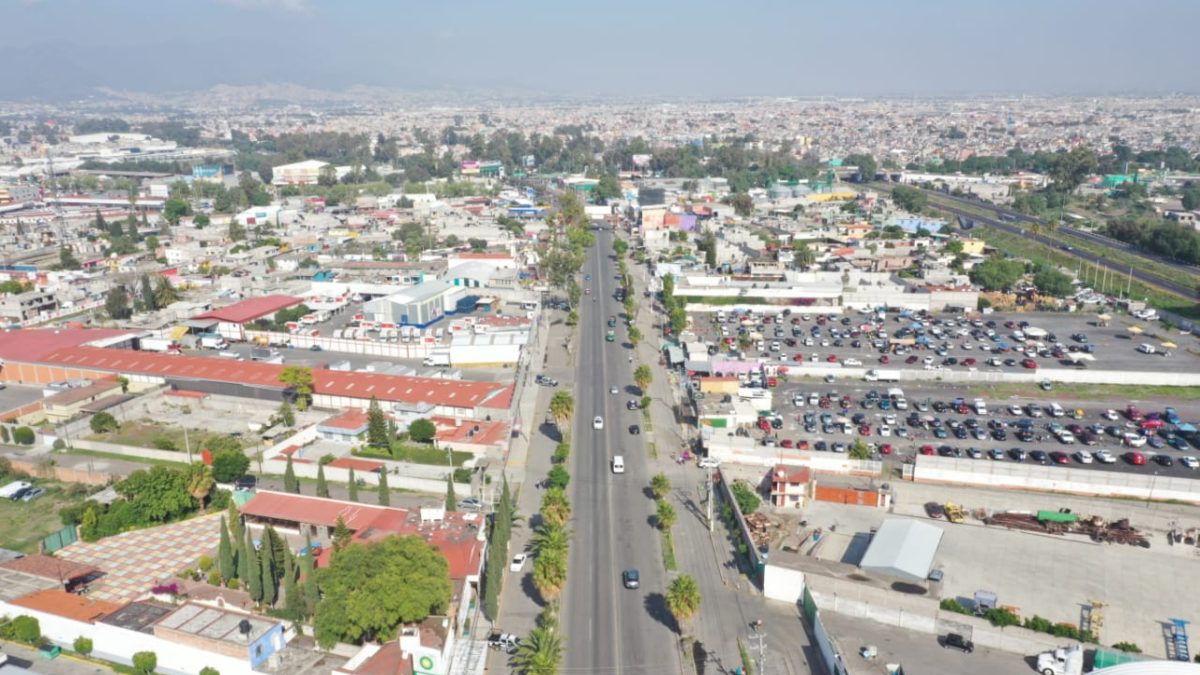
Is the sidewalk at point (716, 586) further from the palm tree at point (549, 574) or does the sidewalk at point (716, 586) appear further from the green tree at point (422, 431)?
the green tree at point (422, 431)

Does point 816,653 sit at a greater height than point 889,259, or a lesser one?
lesser

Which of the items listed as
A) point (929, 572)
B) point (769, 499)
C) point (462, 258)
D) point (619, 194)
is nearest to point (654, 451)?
point (769, 499)

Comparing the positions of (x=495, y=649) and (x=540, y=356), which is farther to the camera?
(x=540, y=356)

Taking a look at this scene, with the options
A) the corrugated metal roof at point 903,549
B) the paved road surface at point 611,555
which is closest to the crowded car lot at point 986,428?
the corrugated metal roof at point 903,549

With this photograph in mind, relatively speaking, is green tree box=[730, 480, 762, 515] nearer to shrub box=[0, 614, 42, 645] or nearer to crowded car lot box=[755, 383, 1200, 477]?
crowded car lot box=[755, 383, 1200, 477]

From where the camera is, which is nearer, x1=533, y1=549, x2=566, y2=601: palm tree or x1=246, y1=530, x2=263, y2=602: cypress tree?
x1=533, y1=549, x2=566, y2=601: palm tree

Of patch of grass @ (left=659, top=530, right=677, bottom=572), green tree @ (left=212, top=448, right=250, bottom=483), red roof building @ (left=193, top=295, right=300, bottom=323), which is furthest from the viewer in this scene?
red roof building @ (left=193, top=295, right=300, bottom=323)

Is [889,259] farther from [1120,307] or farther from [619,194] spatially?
[619,194]

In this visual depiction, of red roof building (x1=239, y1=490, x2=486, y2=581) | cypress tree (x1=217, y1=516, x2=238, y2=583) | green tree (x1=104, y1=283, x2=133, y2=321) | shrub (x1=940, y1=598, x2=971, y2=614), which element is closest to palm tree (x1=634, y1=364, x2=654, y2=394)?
red roof building (x1=239, y1=490, x2=486, y2=581)
